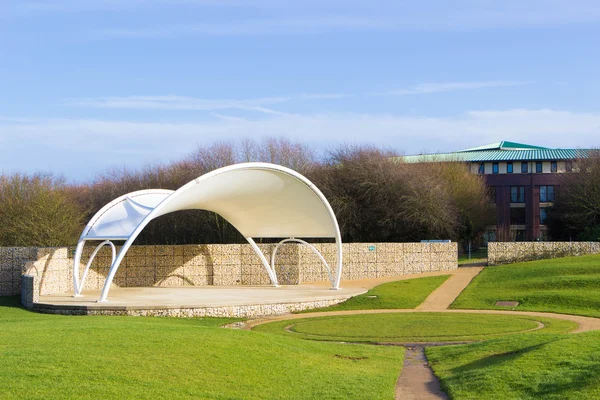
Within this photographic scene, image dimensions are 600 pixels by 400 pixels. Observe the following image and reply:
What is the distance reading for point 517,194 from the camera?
85375mm

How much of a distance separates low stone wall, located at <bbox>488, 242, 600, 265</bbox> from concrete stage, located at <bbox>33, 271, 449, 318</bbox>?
12.0 metres

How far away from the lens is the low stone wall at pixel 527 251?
154ft

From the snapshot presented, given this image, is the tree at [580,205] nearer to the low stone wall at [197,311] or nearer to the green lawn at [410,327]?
the green lawn at [410,327]

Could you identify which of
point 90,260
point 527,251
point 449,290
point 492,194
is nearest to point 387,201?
point 527,251

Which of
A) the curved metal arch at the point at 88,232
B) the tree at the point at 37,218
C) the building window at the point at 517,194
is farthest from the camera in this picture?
the building window at the point at 517,194

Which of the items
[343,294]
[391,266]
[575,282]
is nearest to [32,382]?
[343,294]

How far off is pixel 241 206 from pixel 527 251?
20.4 m

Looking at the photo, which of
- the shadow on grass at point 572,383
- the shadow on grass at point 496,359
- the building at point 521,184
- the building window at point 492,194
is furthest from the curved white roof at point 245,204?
the building window at point 492,194

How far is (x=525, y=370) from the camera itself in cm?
1438

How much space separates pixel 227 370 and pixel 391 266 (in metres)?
30.5

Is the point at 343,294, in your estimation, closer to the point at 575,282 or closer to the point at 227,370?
the point at 575,282

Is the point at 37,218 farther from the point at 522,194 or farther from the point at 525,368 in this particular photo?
the point at 522,194

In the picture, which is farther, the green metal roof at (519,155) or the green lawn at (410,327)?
the green metal roof at (519,155)

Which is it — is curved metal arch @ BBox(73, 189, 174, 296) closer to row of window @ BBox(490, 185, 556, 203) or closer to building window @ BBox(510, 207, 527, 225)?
row of window @ BBox(490, 185, 556, 203)
